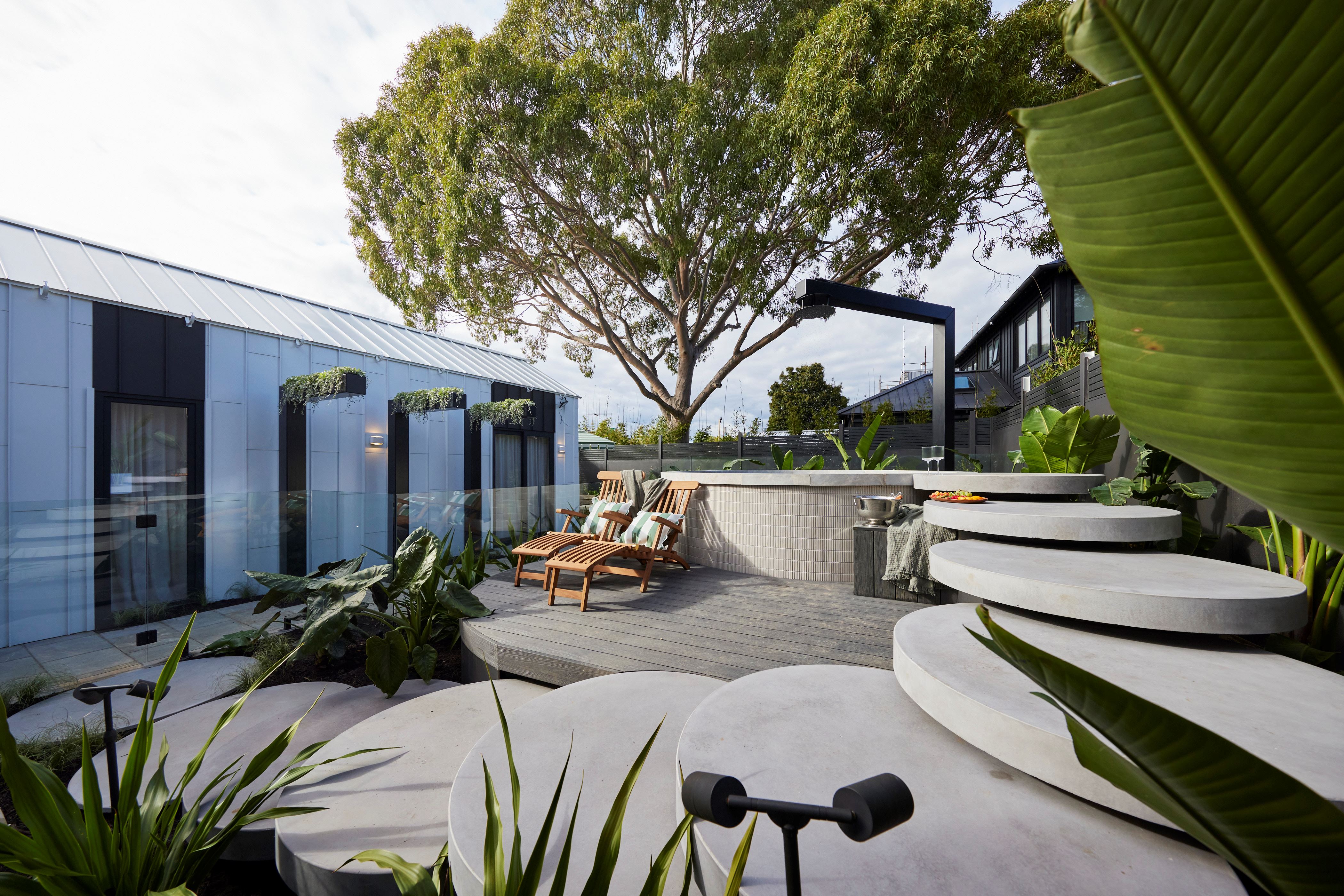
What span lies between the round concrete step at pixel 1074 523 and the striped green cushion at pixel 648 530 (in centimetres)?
221

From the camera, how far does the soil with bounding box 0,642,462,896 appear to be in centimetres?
212

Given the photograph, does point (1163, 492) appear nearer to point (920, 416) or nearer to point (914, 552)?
point (914, 552)

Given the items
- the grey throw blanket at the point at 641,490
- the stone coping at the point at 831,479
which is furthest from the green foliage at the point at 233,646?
the stone coping at the point at 831,479

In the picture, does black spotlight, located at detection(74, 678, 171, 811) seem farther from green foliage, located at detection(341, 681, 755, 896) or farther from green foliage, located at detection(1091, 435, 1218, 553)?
green foliage, located at detection(1091, 435, 1218, 553)

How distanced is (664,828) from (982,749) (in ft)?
3.31

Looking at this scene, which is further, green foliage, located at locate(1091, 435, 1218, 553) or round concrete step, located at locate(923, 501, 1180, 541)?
green foliage, located at locate(1091, 435, 1218, 553)

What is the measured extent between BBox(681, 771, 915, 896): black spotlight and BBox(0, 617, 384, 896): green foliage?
1280 millimetres

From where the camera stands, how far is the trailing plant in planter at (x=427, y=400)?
813cm

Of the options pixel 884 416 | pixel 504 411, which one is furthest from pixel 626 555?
pixel 884 416

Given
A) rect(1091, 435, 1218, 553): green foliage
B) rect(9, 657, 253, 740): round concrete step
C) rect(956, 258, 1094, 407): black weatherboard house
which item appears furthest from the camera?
rect(956, 258, 1094, 407): black weatherboard house

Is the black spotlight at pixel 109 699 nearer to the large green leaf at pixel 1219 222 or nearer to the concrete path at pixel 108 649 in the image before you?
the large green leaf at pixel 1219 222

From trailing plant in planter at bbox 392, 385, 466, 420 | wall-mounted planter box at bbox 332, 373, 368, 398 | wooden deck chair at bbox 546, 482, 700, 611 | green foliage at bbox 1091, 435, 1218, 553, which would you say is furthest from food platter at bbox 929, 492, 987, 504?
wall-mounted planter box at bbox 332, 373, 368, 398

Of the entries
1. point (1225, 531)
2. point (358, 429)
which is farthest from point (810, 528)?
point (358, 429)

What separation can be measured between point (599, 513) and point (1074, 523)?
151 inches
